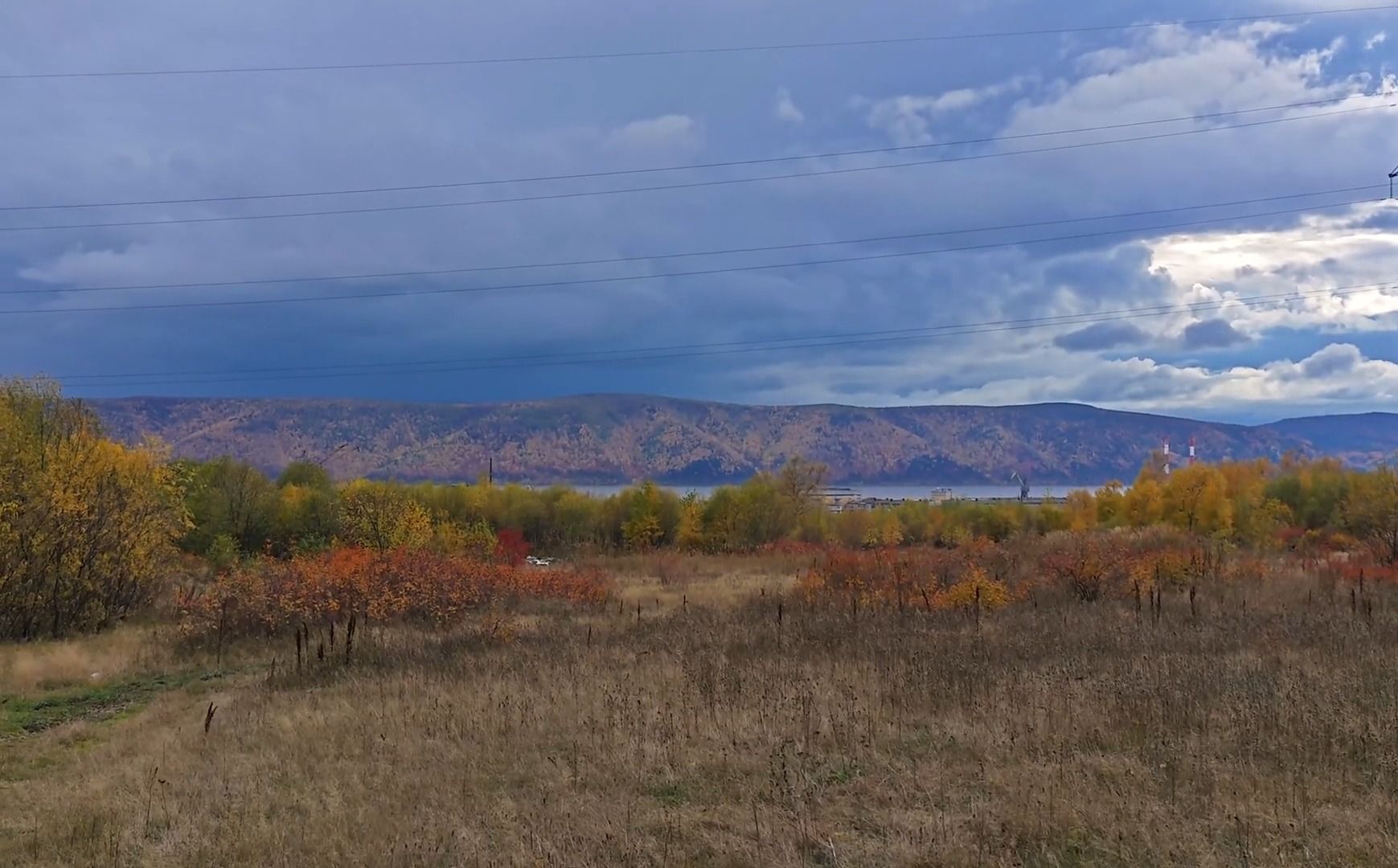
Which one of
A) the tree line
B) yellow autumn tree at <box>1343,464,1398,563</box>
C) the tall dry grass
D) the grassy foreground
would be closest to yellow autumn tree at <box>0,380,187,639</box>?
the tree line

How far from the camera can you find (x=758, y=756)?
8.83 meters

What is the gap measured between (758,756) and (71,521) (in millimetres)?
19595

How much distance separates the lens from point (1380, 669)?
37.0 ft

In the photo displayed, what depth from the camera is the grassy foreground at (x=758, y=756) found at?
6.67m

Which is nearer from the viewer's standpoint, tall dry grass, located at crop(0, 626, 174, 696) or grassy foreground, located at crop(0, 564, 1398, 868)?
grassy foreground, located at crop(0, 564, 1398, 868)

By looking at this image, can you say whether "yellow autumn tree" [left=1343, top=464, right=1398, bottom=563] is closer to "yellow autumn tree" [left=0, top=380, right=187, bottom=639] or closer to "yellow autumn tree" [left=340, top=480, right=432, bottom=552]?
"yellow autumn tree" [left=340, top=480, right=432, bottom=552]

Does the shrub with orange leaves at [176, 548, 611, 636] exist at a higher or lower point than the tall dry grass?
higher

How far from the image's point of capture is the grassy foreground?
6672 millimetres

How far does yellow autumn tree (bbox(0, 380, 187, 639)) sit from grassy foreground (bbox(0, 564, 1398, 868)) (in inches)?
275

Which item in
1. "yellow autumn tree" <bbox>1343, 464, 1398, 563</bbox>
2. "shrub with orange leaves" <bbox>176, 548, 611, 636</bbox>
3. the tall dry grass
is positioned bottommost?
the tall dry grass

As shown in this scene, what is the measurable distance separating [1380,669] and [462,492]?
183 ft

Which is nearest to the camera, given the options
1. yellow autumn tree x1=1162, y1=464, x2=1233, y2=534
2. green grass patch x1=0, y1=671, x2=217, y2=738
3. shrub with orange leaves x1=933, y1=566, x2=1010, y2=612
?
green grass patch x1=0, y1=671, x2=217, y2=738

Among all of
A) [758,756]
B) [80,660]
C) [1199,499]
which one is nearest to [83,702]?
[80,660]

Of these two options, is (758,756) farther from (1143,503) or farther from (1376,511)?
(1143,503)
